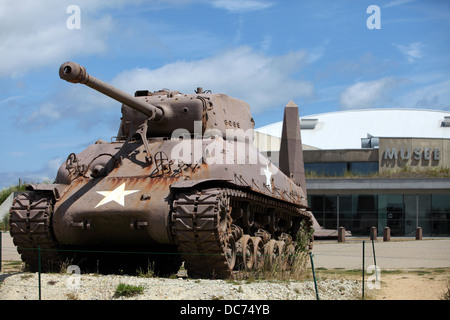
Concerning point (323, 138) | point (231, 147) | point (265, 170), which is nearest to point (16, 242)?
point (231, 147)

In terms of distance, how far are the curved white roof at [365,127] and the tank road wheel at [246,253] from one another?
42268 millimetres

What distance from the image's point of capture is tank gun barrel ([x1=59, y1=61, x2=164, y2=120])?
11617mm

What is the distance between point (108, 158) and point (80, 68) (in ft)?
9.99

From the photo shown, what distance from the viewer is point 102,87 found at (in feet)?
42.1

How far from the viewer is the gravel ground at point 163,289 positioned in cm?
1026

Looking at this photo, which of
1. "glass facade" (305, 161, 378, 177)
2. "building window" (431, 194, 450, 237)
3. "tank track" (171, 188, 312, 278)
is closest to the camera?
"tank track" (171, 188, 312, 278)

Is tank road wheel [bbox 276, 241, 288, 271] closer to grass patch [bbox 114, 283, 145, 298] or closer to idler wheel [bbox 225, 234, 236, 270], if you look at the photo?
idler wheel [bbox 225, 234, 236, 270]

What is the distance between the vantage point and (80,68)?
11781 millimetres

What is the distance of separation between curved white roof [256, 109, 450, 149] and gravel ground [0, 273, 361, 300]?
4492 cm

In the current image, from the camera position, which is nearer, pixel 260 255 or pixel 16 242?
pixel 16 242

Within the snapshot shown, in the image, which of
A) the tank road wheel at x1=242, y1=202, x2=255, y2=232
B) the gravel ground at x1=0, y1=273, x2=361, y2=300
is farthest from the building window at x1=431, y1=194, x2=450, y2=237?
the gravel ground at x1=0, y1=273, x2=361, y2=300

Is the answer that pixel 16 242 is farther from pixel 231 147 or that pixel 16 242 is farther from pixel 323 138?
pixel 323 138

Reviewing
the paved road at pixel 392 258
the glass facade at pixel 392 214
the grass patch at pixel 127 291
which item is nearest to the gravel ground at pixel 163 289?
the grass patch at pixel 127 291

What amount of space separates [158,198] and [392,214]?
1113 inches
